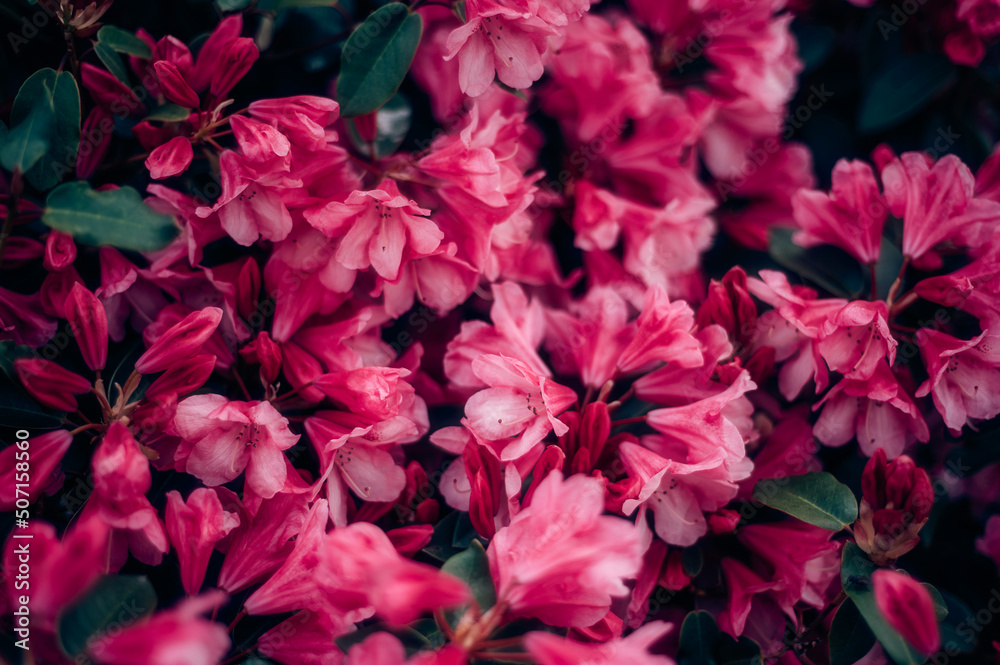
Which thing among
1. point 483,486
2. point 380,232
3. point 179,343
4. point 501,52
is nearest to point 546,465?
point 483,486

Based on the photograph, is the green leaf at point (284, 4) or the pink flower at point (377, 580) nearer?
the pink flower at point (377, 580)

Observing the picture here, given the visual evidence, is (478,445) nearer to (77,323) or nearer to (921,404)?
(77,323)

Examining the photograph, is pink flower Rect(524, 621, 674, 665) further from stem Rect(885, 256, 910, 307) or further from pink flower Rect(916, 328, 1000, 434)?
stem Rect(885, 256, 910, 307)

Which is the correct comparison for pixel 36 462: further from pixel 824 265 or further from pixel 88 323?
pixel 824 265

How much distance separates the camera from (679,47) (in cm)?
159

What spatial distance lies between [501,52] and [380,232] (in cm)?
37

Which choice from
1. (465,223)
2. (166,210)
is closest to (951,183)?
(465,223)

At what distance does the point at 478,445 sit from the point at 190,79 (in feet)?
2.53

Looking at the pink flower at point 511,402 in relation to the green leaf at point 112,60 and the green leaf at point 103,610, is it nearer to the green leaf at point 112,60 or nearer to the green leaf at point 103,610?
the green leaf at point 103,610

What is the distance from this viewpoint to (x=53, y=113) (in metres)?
1.02

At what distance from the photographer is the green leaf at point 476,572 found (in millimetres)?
921

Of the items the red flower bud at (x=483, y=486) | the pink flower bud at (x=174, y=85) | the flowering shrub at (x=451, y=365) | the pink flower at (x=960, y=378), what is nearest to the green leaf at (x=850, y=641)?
the flowering shrub at (x=451, y=365)

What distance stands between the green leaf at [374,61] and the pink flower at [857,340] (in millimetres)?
858

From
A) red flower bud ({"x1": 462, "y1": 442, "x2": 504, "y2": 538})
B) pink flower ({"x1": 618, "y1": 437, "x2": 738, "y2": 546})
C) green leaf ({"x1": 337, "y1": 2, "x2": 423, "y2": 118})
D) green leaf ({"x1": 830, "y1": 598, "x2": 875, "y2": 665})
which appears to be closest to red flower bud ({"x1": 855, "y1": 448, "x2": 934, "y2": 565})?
green leaf ({"x1": 830, "y1": 598, "x2": 875, "y2": 665})
